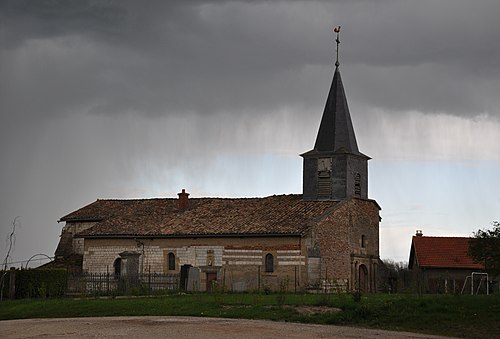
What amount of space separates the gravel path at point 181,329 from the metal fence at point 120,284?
1671cm

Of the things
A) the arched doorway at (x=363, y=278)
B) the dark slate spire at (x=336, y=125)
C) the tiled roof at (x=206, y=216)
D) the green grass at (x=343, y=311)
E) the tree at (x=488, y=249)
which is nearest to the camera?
the green grass at (x=343, y=311)

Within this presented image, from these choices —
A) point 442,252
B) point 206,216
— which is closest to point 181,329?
point 206,216

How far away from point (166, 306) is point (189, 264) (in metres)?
21.2

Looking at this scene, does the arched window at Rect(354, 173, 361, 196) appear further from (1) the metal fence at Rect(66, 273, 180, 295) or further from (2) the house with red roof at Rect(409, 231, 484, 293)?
(1) the metal fence at Rect(66, 273, 180, 295)

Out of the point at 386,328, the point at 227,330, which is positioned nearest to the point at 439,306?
the point at 386,328

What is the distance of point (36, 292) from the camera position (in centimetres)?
4569

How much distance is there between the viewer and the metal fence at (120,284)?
4524 centimetres

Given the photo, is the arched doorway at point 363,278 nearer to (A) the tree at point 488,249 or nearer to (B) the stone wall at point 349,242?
(B) the stone wall at point 349,242

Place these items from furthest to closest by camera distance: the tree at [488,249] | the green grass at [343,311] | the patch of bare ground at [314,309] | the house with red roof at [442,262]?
1. the house with red roof at [442,262]
2. the tree at [488,249]
3. the patch of bare ground at [314,309]
4. the green grass at [343,311]

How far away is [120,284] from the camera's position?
152ft

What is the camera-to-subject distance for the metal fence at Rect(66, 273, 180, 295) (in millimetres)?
45241

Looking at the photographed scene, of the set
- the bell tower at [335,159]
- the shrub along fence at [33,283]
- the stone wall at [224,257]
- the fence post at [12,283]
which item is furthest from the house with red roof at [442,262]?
the fence post at [12,283]

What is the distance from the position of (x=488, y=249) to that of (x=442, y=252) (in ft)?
74.4

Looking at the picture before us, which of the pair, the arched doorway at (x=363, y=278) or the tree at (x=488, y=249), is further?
the arched doorway at (x=363, y=278)
